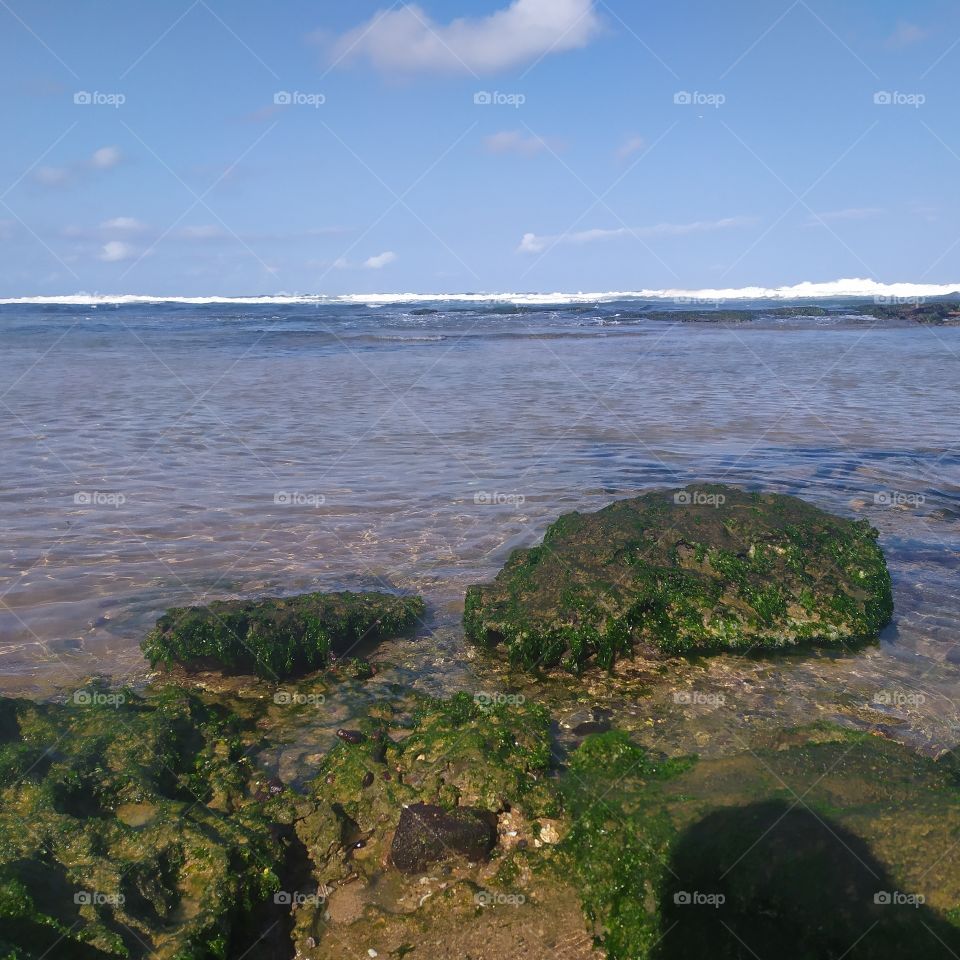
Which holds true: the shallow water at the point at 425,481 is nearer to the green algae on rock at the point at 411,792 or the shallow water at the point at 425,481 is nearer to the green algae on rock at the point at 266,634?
the green algae on rock at the point at 266,634

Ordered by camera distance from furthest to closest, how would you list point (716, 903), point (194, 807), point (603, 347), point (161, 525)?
point (603, 347)
point (161, 525)
point (194, 807)
point (716, 903)

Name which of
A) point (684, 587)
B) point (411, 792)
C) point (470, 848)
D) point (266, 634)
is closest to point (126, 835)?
point (411, 792)

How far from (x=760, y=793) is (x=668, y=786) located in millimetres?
417

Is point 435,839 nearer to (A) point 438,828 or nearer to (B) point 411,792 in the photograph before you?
(A) point 438,828

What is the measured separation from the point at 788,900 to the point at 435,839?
1.48 meters

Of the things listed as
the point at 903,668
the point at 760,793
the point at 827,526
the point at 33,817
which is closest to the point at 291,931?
the point at 33,817

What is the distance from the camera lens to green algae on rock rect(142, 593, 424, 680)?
17.5ft

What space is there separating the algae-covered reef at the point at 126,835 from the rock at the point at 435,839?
542mm

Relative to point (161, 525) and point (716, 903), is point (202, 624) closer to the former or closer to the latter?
point (161, 525)

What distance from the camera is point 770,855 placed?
9.89 feet

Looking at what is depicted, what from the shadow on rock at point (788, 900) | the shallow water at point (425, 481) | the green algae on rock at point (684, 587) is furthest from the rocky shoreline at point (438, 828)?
the shallow water at point (425, 481)

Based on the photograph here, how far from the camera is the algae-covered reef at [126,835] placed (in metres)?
2.96

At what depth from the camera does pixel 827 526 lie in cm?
662

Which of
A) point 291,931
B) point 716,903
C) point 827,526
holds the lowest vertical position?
point 291,931
